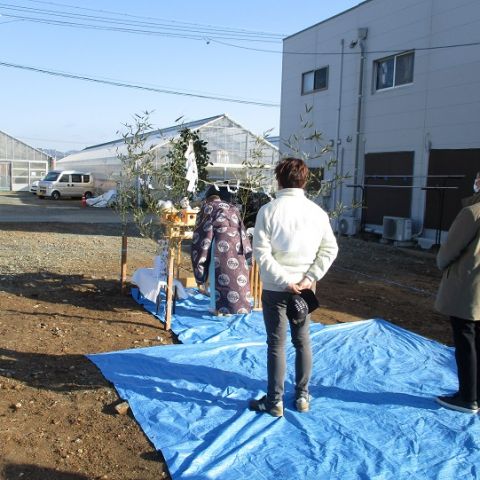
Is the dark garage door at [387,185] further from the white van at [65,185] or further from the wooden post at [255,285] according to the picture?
the white van at [65,185]

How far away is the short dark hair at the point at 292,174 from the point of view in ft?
10.4

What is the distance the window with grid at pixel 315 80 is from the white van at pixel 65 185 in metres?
16.2

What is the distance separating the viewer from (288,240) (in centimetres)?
314

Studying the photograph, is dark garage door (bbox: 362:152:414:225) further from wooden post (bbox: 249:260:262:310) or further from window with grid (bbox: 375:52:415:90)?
wooden post (bbox: 249:260:262:310)

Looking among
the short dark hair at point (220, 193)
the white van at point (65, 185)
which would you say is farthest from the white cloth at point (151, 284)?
the white van at point (65, 185)

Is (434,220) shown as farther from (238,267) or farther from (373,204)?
(238,267)

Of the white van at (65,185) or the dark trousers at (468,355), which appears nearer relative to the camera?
the dark trousers at (468,355)

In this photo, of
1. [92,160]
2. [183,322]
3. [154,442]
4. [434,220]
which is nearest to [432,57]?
[434,220]

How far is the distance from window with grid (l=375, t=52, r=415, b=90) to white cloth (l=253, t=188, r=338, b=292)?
10665mm

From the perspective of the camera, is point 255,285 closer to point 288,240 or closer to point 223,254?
point 223,254

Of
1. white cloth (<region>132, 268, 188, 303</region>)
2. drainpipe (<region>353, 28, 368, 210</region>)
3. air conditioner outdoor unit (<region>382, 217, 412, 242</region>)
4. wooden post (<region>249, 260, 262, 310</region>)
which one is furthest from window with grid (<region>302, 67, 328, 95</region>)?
white cloth (<region>132, 268, 188, 303</region>)

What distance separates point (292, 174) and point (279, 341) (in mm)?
1019

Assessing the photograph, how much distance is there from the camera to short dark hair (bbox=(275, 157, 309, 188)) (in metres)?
3.17

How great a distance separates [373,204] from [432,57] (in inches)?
150
